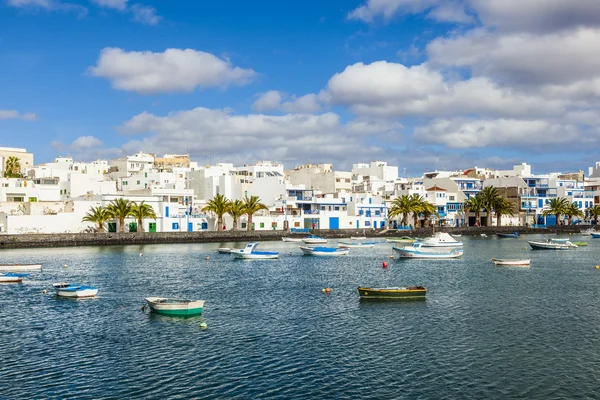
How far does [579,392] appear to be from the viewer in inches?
923

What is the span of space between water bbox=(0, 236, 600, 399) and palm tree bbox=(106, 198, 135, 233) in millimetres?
46450

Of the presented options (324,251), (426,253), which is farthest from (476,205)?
(324,251)

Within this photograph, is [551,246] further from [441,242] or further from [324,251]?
[324,251]

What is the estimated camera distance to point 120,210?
104438 millimetres

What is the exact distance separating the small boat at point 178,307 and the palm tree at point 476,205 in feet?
394

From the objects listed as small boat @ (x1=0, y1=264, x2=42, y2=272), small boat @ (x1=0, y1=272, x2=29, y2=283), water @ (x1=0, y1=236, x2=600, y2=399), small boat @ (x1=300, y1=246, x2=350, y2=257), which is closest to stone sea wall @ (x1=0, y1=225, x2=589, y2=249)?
small boat @ (x1=300, y1=246, x2=350, y2=257)

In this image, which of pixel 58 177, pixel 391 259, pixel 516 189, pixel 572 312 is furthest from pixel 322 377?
pixel 516 189

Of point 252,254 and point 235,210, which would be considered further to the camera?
point 235,210

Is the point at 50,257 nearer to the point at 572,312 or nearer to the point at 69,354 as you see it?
the point at 69,354

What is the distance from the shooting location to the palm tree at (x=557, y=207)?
504 feet

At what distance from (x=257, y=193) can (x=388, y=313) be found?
9853 centimetres

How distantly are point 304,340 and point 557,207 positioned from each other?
138318 mm

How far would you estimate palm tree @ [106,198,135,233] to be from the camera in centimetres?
10444

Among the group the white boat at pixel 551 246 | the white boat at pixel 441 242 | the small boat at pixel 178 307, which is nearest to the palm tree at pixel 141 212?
the white boat at pixel 441 242
